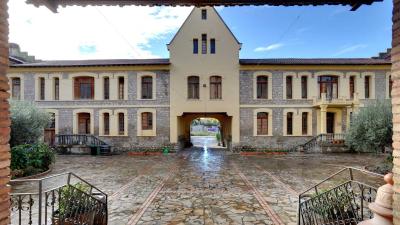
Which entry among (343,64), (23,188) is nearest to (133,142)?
(23,188)

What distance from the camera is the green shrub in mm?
12375

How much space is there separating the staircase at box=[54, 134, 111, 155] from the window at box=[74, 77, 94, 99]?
138 inches

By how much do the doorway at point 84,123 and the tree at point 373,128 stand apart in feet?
66.3

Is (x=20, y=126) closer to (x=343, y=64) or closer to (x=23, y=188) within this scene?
(x=23, y=188)

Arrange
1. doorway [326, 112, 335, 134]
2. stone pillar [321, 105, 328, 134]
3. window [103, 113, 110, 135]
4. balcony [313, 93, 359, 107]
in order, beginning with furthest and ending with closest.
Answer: doorway [326, 112, 335, 134], window [103, 113, 110, 135], stone pillar [321, 105, 328, 134], balcony [313, 93, 359, 107]

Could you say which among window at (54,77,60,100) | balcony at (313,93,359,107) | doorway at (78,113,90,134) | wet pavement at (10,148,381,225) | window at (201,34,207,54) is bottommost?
wet pavement at (10,148,381,225)

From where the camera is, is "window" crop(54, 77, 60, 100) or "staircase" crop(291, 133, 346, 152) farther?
"window" crop(54, 77, 60, 100)

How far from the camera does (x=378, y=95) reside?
73.2 ft

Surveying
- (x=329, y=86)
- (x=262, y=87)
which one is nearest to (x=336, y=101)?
(x=329, y=86)

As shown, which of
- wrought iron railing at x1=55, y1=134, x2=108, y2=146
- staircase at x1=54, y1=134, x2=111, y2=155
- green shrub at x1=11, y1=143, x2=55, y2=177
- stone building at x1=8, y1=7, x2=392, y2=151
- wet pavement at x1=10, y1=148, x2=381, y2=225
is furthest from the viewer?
wrought iron railing at x1=55, y1=134, x2=108, y2=146

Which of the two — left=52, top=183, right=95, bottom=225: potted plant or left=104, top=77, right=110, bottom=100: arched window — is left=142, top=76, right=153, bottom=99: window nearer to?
left=104, top=77, right=110, bottom=100: arched window

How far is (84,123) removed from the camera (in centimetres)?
2345

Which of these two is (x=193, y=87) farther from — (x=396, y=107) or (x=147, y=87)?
(x=396, y=107)

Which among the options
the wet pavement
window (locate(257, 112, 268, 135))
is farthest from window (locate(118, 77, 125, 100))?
window (locate(257, 112, 268, 135))
